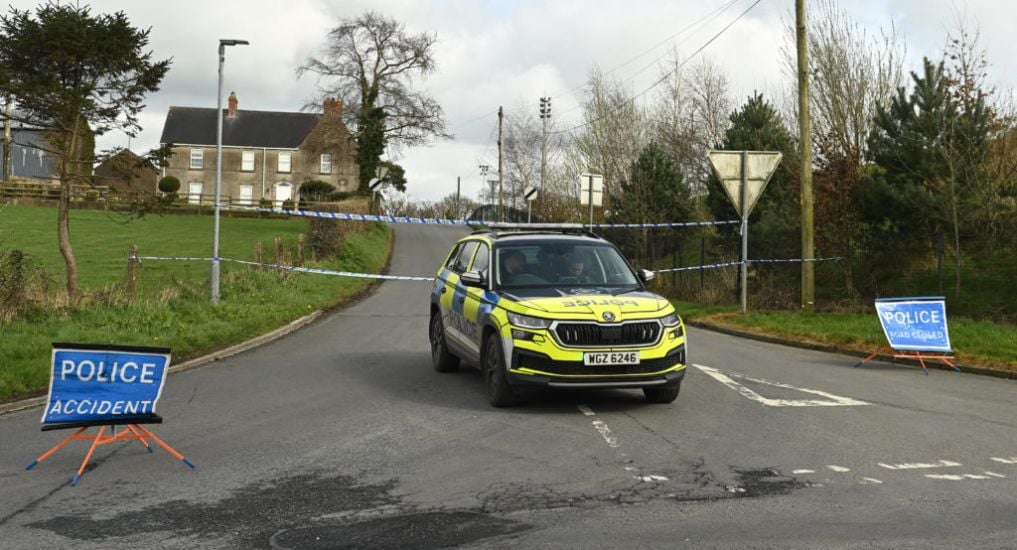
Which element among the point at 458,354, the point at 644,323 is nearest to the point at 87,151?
the point at 458,354

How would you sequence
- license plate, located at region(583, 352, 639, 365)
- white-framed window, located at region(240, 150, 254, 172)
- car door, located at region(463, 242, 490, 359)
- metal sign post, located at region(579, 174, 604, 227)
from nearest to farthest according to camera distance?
license plate, located at region(583, 352, 639, 365) → car door, located at region(463, 242, 490, 359) → metal sign post, located at region(579, 174, 604, 227) → white-framed window, located at region(240, 150, 254, 172)

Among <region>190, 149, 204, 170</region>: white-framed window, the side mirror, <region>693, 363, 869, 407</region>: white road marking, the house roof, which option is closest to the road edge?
the side mirror

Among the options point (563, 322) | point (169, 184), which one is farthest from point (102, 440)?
point (169, 184)

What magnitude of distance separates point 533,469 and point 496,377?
2530 millimetres

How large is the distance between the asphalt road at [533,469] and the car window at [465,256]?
1.34m

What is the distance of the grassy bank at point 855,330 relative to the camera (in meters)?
14.1

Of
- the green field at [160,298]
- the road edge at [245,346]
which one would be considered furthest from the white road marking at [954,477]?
the green field at [160,298]

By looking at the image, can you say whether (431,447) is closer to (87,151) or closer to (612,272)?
(612,272)

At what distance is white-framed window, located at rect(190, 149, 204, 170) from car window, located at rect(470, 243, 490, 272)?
3049 inches

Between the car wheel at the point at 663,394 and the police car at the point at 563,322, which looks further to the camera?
the car wheel at the point at 663,394

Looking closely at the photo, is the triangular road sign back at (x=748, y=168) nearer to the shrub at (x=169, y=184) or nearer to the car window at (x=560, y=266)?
the car window at (x=560, y=266)

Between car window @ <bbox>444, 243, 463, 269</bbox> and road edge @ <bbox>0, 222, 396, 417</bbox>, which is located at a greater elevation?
car window @ <bbox>444, 243, 463, 269</bbox>

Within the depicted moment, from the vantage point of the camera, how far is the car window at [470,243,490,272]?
1102 cm

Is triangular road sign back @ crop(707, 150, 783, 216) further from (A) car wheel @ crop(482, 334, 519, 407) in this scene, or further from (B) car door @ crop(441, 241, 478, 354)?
(A) car wheel @ crop(482, 334, 519, 407)
